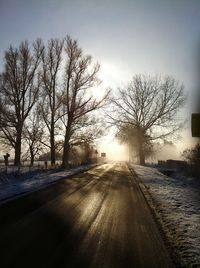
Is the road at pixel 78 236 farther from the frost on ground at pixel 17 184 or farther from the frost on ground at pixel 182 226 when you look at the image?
the frost on ground at pixel 17 184

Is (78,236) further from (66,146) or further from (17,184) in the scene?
(66,146)

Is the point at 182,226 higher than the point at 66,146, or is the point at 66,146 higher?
the point at 66,146

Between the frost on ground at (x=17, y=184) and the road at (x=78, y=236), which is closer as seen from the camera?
the road at (x=78, y=236)

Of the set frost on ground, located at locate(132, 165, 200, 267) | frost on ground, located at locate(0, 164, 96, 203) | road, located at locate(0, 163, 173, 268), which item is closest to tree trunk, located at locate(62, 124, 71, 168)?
frost on ground, located at locate(0, 164, 96, 203)

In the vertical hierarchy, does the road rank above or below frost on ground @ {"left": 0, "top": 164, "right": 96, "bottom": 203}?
below

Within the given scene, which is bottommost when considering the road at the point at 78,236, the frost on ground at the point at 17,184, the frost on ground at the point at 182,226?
the frost on ground at the point at 182,226

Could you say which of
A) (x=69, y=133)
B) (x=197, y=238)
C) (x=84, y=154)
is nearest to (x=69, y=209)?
(x=197, y=238)

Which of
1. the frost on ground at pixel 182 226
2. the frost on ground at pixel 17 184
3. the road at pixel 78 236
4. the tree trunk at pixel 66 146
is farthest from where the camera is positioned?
the tree trunk at pixel 66 146

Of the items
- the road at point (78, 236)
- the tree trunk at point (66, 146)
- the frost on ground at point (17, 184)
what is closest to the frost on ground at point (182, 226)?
the road at point (78, 236)

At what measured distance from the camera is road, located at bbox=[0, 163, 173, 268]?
478 centimetres

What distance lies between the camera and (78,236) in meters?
6.12

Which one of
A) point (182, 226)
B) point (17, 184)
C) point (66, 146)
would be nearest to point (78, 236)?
point (182, 226)

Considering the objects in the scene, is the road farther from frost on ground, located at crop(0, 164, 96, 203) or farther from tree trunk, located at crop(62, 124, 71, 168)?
tree trunk, located at crop(62, 124, 71, 168)

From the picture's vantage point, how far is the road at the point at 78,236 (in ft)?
15.7
